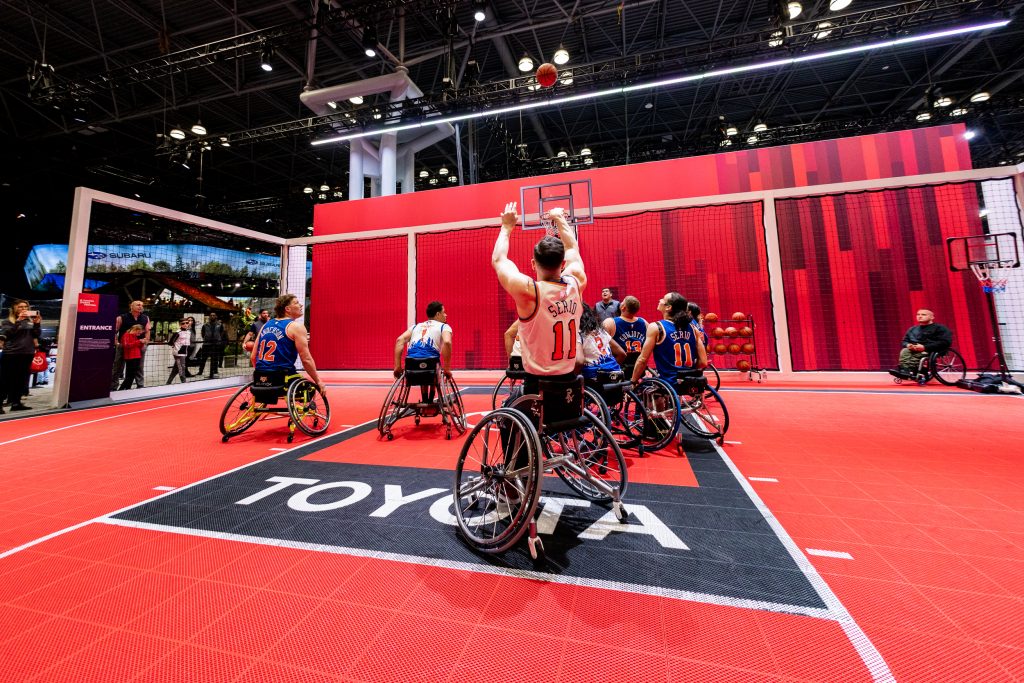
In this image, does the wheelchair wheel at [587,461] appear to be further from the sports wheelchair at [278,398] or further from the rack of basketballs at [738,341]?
the rack of basketballs at [738,341]

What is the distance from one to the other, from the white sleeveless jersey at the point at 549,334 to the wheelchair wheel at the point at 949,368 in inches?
335

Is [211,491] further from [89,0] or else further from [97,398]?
[89,0]

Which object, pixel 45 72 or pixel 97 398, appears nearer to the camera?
pixel 97 398

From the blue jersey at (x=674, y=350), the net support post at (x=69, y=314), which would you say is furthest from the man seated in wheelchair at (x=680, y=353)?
the net support post at (x=69, y=314)

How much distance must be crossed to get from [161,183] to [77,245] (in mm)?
13725

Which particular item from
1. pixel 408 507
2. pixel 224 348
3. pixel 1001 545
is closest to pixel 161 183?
pixel 224 348

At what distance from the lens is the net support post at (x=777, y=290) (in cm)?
772

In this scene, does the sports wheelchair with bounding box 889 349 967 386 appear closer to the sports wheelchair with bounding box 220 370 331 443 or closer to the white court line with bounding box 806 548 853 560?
the white court line with bounding box 806 548 853 560

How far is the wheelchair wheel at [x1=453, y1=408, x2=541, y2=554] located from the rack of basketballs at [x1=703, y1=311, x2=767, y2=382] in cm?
687

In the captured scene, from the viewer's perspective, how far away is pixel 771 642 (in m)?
1.27

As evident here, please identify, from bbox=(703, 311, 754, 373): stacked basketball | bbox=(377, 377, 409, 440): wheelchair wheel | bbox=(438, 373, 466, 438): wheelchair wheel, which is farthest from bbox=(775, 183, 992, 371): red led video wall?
bbox=(377, 377, 409, 440): wheelchair wheel

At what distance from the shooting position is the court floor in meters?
1.21

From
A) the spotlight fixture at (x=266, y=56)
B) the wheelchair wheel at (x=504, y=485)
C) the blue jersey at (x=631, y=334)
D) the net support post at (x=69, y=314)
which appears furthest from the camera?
the spotlight fixture at (x=266, y=56)

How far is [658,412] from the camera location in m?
3.51
